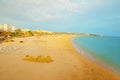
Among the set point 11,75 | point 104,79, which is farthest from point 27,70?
point 104,79

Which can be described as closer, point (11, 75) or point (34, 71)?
point (11, 75)

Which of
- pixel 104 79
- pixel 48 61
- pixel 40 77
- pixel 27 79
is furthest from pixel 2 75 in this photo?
pixel 104 79

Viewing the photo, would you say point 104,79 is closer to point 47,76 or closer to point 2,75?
point 47,76

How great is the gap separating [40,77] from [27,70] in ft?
5.95

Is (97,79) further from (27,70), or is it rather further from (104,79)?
(27,70)

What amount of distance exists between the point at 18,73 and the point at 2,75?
1.04 meters

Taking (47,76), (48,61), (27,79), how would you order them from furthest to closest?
(48,61) < (47,76) < (27,79)

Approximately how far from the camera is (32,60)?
554 inches

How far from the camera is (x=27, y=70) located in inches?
424

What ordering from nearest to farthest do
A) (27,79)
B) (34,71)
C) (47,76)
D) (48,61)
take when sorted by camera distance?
(27,79) → (47,76) → (34,71) → (48,61)

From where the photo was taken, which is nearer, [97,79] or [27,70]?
[97,79]

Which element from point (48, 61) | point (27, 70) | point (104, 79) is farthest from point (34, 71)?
point (104, 79)

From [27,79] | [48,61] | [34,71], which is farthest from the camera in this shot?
[48,61]

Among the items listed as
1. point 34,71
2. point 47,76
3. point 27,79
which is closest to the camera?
point 27,79
